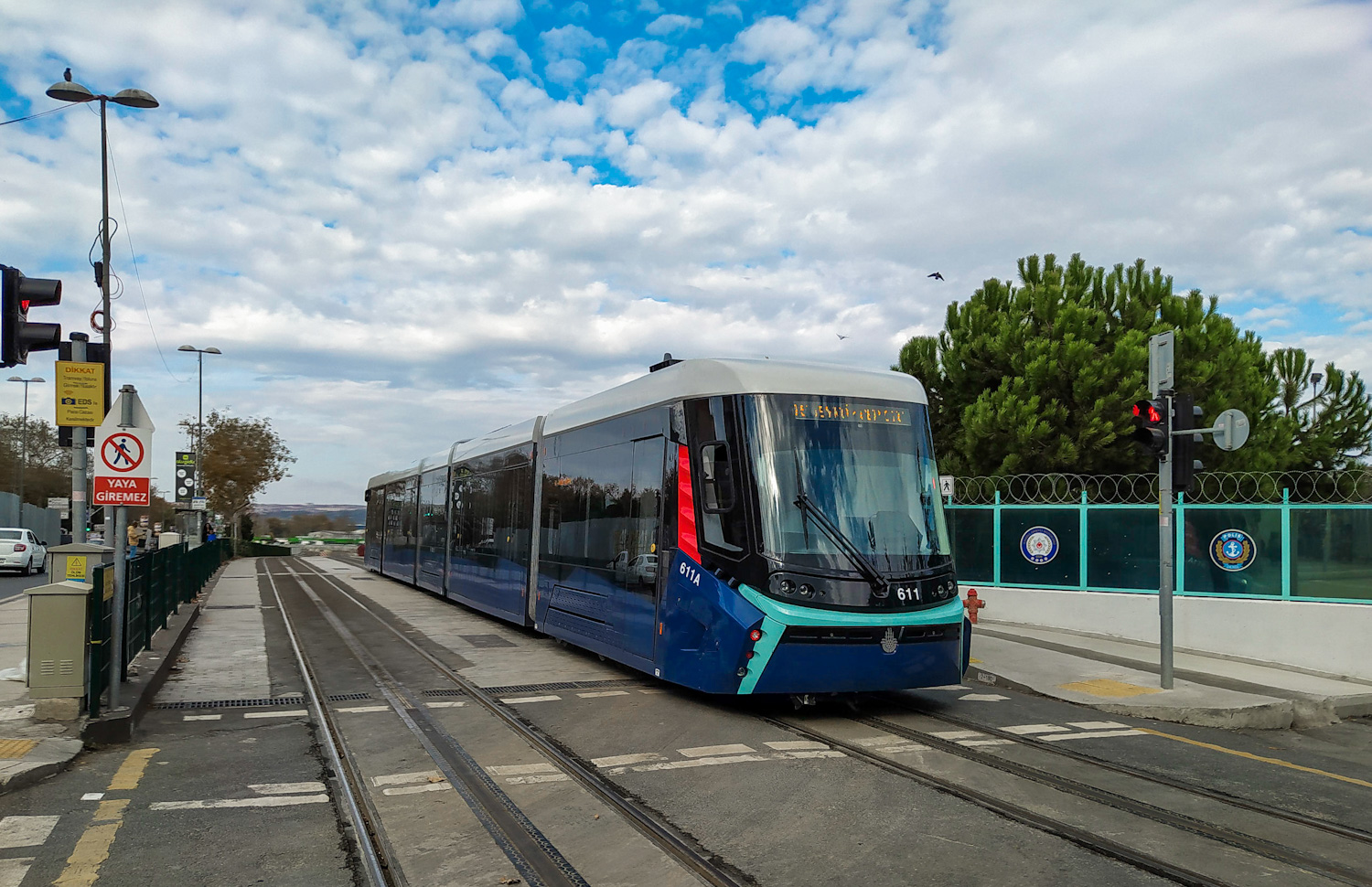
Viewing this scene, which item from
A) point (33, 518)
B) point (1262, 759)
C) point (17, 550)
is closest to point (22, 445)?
point (33, 518)

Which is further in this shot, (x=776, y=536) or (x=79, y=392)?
(x=79, y=392)

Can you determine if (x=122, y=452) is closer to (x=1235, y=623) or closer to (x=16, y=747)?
(x=16, y=747)

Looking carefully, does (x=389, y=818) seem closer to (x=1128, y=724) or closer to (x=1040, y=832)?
(x=1040, y=832)

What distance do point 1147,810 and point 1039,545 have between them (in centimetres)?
1117

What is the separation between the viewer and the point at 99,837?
5.59m

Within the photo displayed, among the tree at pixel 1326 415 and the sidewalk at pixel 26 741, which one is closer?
the sidewalk at pixel 26 741

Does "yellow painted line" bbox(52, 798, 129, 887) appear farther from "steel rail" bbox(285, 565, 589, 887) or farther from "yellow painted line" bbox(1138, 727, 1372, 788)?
"yellow painted line" bbox(1138, 727, 1372, 788)

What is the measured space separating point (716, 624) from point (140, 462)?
5215 mm

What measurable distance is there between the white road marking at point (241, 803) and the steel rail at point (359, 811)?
220 mm

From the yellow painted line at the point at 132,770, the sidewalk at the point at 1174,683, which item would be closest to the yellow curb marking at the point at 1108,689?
the sidewalk at the point at 1174,683

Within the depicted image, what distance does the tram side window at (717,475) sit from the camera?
8812mm

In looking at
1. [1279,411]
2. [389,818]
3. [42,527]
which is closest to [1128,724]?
[389,818]

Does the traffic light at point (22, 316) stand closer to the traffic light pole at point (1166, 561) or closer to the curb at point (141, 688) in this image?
the curb at point (141, 688)

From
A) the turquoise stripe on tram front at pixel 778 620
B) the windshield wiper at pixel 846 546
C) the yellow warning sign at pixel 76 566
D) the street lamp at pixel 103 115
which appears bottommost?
the turquoise stripe on tram front at pixel 778 620
